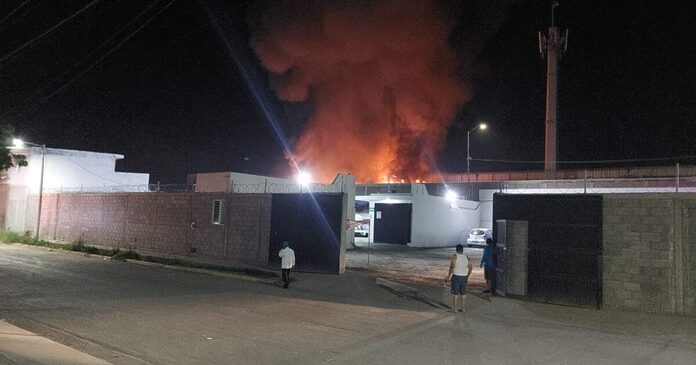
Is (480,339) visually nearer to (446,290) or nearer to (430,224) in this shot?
(446,290)

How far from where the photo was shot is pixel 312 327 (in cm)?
958

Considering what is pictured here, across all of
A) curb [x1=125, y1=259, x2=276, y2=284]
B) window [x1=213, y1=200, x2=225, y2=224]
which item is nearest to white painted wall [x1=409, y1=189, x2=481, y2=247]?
window [x1=213, y1=200, x2=225, y2=224]

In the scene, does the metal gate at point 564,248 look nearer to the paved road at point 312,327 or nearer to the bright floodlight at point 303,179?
the paved road at point 312,327

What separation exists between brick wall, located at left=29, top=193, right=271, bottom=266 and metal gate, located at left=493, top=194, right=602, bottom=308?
32.7 ft

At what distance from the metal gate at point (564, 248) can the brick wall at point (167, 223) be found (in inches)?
393

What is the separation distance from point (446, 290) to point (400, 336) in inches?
231

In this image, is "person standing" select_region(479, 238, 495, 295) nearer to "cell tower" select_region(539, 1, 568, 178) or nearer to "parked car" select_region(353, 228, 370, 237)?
"parked car" select_region(353, 228, 370, 237)

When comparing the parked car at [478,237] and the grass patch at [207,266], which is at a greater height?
the parked car at [478,237]

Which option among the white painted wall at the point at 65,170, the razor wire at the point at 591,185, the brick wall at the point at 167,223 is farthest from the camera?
the white painted wall at the point at 65,170

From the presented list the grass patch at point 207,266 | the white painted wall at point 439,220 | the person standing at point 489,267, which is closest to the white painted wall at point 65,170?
the grass patch at point 207,266

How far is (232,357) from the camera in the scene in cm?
736

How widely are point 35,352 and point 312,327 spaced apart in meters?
4.45

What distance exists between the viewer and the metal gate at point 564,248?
1253cm

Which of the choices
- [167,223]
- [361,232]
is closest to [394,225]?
[361,232]
